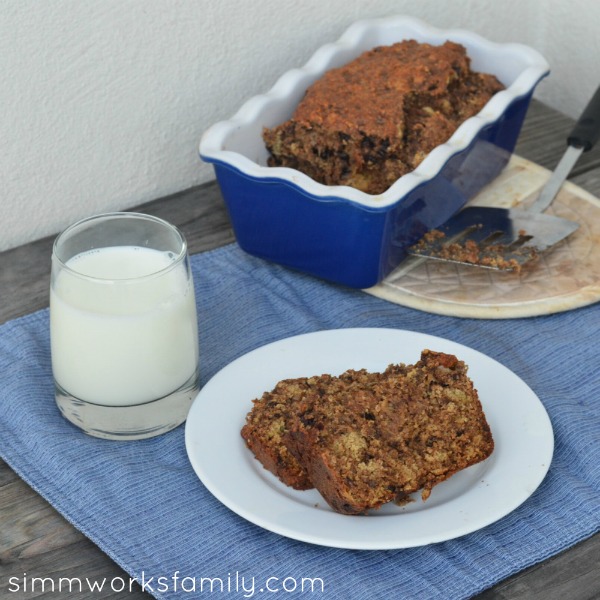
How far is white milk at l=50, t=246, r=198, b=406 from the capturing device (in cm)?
100

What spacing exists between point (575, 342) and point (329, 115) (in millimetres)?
437

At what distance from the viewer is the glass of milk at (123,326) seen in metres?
1.00

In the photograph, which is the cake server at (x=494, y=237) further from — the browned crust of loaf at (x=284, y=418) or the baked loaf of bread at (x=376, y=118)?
the browned crust of loaf at (x=284, y=418)

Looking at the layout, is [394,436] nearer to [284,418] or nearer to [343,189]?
[284,418]

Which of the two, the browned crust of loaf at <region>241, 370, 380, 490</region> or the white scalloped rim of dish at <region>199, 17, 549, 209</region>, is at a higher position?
the white scalloped rim of dish at <region>199, 17, 549, 209</region>

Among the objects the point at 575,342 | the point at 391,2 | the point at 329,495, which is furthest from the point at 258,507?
the point at 391,2

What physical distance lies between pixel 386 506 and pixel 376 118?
56cm

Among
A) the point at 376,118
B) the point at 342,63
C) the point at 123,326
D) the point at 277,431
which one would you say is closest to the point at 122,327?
the point at 123,326

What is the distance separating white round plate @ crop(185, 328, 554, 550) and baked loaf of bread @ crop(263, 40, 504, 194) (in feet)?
0.86

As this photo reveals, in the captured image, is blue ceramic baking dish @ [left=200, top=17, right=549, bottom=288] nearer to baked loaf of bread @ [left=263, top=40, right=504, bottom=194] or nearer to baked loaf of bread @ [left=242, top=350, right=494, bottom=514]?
baked loaf of bread @ [left=263, top=40, right=504, bottom=194]

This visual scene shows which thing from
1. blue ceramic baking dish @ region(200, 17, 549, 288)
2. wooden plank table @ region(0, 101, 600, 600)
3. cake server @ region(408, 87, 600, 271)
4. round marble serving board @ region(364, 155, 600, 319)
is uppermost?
blue ceramic baking dish @ region(200, 17, 549, 288)

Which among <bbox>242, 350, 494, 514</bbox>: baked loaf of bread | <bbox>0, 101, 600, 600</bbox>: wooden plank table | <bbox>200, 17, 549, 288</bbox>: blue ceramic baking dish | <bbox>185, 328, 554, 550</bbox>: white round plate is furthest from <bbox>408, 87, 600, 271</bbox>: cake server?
<bbox>0, 101, 600, 600</bbox>: wooden plank table

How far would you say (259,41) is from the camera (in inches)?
59.2

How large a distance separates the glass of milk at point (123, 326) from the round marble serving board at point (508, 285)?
36 cm
